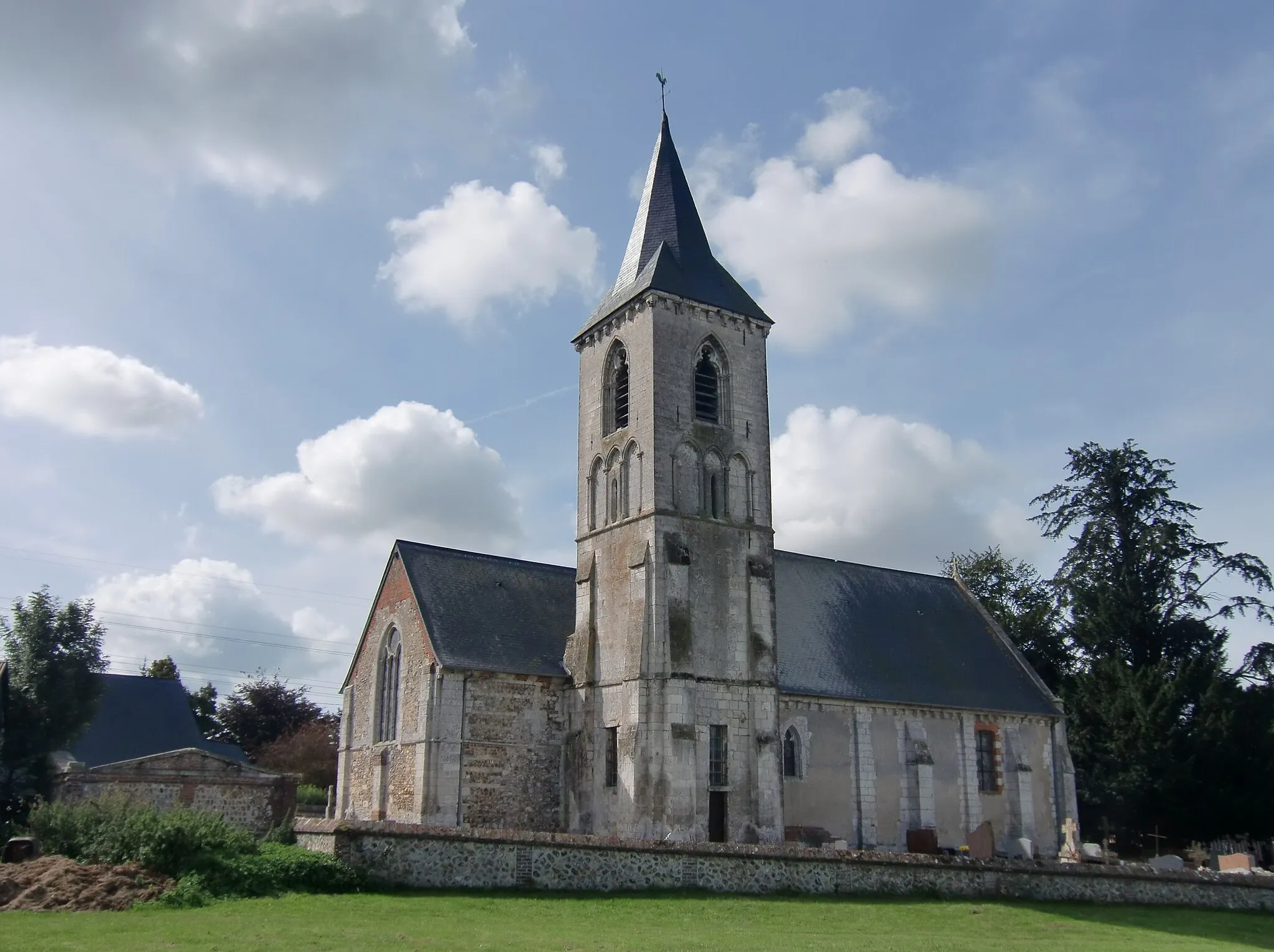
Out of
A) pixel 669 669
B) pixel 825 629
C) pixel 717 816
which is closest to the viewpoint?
pixel 669 669

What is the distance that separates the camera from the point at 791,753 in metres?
30.0

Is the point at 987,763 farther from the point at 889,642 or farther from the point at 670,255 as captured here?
the point at 670,255

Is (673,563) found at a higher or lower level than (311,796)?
higher

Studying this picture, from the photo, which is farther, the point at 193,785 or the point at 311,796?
the point at 311,796

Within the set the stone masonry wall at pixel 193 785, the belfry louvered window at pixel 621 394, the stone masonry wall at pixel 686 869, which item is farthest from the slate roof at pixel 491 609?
the stone masonry wall at pixel 686 869

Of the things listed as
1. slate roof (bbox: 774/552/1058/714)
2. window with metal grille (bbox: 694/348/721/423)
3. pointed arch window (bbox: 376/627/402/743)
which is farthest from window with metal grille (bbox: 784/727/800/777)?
pointed arch window (bbox: 376/627/402/743)

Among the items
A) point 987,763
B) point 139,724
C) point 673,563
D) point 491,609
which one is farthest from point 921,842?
point 139,724

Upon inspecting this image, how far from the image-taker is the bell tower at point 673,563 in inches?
1053

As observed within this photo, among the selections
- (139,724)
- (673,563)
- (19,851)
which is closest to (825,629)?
(673,563)

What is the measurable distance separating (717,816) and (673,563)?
598cm

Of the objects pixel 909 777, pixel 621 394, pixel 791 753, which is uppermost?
pixel 621 394

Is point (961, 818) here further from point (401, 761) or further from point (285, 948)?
point (285, 948)

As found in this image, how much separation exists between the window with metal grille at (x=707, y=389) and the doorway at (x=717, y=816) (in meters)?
9.37

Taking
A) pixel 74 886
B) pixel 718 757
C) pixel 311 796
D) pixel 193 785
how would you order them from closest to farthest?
pixel 74 886 → pixel 718 757 → pixel 193 785 → pixel 311 796
